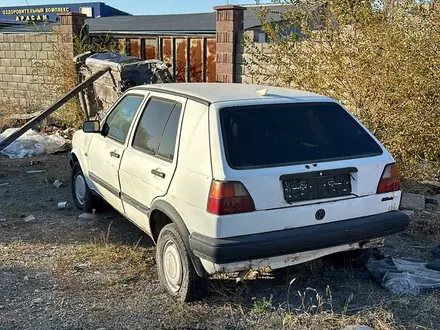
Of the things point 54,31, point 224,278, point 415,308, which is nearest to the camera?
point 415,308

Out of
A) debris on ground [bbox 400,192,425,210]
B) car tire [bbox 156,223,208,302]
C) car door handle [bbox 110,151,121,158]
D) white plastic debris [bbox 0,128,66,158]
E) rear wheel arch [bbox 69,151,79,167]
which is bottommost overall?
white plastic debris [bbox 0,128,66,158]

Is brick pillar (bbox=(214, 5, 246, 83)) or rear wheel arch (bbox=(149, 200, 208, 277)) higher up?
brick pillar (bbox=(214, 5, 246, 83))

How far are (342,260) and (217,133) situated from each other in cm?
179

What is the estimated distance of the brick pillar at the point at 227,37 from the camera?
9.16 meters

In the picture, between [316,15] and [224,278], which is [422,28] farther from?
[224,278]

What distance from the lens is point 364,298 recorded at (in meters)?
3.88

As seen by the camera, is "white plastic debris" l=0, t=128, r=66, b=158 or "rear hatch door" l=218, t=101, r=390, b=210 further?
"white plastic debris" l=0, t=128, r=66, b=158

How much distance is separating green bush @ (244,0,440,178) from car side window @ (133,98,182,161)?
3.18 m

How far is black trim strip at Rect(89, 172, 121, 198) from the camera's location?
4.75 meters

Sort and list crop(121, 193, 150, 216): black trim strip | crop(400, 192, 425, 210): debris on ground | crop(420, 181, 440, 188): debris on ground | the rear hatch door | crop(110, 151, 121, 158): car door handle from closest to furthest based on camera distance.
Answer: the rear hatch door → crop(121, 193, 150, 216): black trim strip → crop(110, 151, 121, 158): car door handle → crop(400, 192, 425, 210): debris on ground → crop(420, 181, 440, 188): debris on ground

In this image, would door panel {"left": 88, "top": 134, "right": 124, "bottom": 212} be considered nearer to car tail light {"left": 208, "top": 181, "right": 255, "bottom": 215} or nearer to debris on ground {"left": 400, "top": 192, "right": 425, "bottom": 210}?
car tail light {"left": 208, "top": 181, "right": 255, "bottom": 215}

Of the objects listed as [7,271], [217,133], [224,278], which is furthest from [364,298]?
[7,271]

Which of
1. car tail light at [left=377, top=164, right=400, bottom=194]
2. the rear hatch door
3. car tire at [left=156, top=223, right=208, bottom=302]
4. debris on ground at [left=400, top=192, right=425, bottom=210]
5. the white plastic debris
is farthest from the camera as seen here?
the white plastic debris

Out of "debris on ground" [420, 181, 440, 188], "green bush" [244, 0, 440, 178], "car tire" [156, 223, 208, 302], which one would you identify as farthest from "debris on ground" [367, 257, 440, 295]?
"debris on ground" [420, 181, 440, 188]
